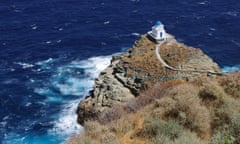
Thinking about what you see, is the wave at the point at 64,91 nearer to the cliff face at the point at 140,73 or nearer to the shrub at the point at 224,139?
the cliff face at the point at 140,73

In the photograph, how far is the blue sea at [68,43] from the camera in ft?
270

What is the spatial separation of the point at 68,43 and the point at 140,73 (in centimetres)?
3480

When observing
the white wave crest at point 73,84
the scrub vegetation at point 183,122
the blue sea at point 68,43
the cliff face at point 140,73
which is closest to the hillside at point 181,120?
the scrub vegetation at point 183,122

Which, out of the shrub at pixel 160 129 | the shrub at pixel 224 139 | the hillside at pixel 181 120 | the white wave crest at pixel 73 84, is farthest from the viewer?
the white wave crest at pixel 73 84

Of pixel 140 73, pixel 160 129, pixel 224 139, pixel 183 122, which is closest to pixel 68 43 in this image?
pixel 140 73

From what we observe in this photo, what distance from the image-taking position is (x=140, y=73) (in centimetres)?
8512

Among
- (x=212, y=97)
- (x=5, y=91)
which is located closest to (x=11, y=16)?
(x=5, y=91)

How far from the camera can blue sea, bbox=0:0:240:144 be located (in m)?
82.2

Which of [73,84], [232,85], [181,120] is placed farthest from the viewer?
[73,84]

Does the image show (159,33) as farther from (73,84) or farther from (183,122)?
(183,122)

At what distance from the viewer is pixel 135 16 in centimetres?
12925

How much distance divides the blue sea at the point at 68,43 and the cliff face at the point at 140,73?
5125 mm

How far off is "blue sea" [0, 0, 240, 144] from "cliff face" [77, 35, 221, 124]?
512cm

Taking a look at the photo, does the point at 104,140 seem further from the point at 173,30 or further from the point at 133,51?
the point at 173,30
